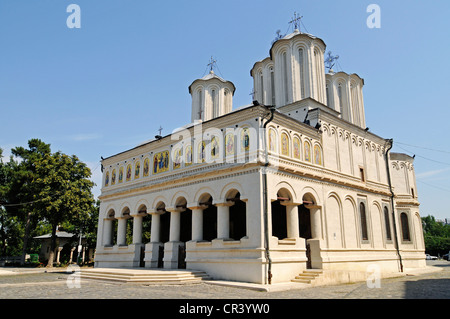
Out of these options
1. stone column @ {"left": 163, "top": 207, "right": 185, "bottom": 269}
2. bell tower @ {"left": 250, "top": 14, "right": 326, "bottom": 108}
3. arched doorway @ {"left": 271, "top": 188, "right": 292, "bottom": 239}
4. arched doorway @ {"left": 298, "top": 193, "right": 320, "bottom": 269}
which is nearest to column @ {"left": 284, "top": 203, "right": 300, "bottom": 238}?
arched doorway @ {"left": 298, "top": 193, "right": 320, "bottom": 269}

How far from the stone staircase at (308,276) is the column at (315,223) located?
6.72 feet

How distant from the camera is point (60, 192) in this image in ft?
100

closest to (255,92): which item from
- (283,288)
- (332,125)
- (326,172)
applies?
(332,125)

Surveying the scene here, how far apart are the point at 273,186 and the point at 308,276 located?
427 centimetres

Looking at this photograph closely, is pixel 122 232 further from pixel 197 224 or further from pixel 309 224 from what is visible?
Result: pixel 309 224

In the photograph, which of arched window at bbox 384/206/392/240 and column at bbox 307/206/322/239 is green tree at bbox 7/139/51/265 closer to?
column at bbox 307/206/322/239

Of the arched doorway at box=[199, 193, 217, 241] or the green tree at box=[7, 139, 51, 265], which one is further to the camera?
the green tree at box=[7, 139, 51, 265]

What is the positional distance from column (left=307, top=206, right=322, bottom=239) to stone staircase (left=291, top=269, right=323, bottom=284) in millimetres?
2048

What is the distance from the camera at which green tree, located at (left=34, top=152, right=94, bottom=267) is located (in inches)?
1185

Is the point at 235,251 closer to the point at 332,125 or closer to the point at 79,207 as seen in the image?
the point at 332,125

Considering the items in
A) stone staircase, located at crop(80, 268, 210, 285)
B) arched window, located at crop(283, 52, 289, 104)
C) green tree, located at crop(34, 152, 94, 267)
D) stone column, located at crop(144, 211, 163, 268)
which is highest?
arched window, located at crop(283, 52, 289, 104)

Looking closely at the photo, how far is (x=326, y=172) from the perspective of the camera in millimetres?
19391

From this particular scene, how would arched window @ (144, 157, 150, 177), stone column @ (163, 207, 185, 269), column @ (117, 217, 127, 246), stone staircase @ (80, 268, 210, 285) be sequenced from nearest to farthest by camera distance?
stone staircase @ (80, 268, 210, 285)
stone column @ (163, 207, 185, 269)
arched window @ (144, 157, 150, 177)
column @ (117, 217, 127, 246)

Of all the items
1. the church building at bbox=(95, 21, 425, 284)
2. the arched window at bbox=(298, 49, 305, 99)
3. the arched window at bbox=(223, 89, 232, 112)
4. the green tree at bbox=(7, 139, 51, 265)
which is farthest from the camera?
the green tree at bbox=(7, 139, 51, 265)
